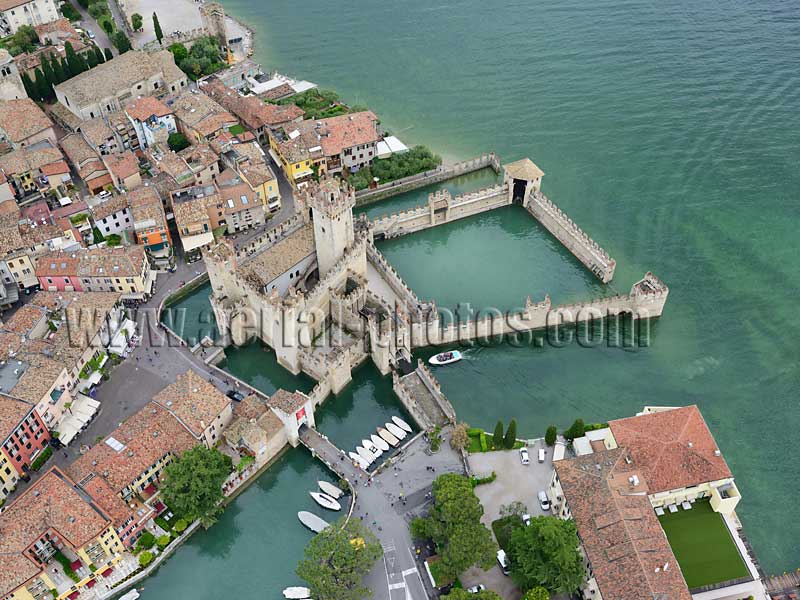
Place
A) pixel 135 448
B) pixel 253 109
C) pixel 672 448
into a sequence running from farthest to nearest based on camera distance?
pixel 253 109 → pixel 135 448 → pixel 672 448

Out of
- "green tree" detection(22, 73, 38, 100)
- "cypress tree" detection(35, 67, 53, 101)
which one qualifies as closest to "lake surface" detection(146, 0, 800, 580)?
"cypress tree" detection(35, 67, 53, 101)

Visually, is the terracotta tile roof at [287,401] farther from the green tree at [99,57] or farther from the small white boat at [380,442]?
the green tree at [99,57]

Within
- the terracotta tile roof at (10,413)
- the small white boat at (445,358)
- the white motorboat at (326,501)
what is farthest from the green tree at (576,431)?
the terracotta tile roof at (10,413)

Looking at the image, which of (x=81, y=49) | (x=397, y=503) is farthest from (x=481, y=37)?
(x=397, y=503)

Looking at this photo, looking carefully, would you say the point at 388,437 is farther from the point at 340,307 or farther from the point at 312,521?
the point at 340,307

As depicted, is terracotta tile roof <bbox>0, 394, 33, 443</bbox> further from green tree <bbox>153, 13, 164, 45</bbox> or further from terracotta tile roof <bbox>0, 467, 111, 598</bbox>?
green tree <bbox>153, 13, 164, 45</bbox>

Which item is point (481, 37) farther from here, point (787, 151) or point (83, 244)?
point (83, 244)

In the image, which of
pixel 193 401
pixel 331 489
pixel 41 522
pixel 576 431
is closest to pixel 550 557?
pixel 576 431
